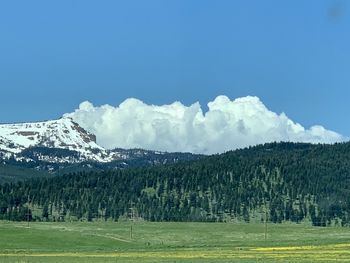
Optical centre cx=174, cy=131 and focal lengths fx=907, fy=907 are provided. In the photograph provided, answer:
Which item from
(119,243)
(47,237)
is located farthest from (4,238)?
(119,243)

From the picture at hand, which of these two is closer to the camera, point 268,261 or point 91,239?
point 268,261

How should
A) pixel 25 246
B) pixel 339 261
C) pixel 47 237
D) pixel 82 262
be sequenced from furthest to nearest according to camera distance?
1. pixel 47 237
2. pixel 25 246
3. pixel 82 262
4. pixel 339 261

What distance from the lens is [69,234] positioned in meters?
196

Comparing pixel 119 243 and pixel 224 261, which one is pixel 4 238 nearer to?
pixel 119 243

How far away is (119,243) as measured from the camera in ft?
615

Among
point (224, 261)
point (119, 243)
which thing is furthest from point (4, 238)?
point (224, 261)

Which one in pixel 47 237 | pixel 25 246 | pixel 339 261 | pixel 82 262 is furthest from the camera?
pixel 47 237

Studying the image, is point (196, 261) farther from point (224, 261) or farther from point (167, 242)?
point (167, 242)

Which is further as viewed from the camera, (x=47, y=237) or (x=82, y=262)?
(x=47, y=237)

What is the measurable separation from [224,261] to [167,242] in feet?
314

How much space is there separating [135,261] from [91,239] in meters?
79.1

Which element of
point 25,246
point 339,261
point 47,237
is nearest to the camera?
point 339,261

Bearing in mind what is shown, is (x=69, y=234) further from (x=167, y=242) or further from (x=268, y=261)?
(x=268, y=261)

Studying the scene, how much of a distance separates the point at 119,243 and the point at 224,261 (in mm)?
85455
